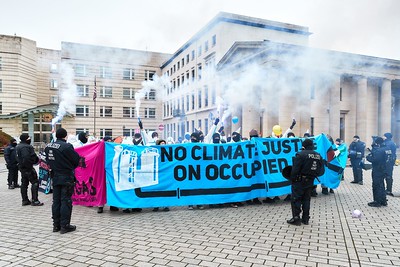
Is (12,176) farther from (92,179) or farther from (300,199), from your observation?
(300,199)

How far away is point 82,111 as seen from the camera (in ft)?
133

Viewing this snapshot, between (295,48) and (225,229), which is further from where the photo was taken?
(295,48)

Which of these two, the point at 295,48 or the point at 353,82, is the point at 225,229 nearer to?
the point at 295,48

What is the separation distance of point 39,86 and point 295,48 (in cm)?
4158

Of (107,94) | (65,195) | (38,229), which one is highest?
(107,94)

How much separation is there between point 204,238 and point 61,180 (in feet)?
8.88

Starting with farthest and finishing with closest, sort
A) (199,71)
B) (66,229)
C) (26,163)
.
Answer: (199,71) → (26,163) → (66,229)

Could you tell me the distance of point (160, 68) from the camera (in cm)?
3416

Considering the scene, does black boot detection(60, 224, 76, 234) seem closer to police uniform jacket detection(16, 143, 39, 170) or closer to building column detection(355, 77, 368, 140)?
police uniform jacket detection(16, 143, 39, 170)

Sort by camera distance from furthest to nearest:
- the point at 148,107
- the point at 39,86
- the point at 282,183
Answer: the point at 39,86 → the point at 148,107 → the point at 282,183

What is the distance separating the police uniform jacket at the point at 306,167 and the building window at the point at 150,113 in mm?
36814

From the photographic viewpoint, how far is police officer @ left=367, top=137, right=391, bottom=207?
7.25m

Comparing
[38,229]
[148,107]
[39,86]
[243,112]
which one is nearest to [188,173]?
[38,229]

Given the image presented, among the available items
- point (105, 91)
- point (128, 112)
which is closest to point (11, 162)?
point (105, 91)
